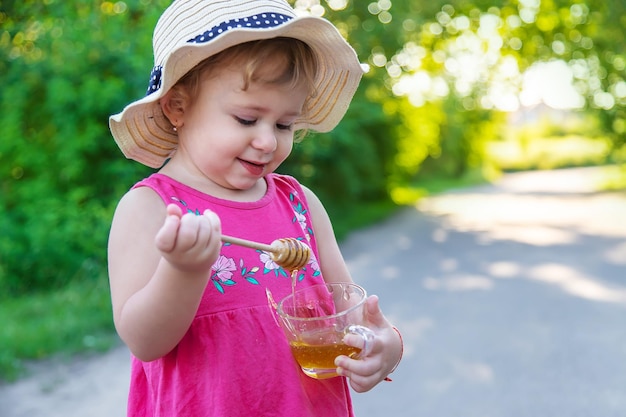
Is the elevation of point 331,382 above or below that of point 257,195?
below

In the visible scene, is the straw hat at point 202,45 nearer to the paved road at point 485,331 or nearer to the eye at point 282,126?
the eye at point 282,126

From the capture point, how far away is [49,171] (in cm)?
582

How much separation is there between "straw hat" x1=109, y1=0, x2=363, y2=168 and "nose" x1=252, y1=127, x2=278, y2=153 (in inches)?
6.8

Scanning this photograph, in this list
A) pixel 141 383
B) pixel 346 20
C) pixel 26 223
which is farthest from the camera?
pixel 346 20

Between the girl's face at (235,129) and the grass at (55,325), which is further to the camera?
the grass at (55,325)

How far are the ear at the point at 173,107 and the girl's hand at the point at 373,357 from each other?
54 cm

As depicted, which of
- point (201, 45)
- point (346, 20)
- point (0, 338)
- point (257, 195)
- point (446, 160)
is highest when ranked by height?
point (201, 45)

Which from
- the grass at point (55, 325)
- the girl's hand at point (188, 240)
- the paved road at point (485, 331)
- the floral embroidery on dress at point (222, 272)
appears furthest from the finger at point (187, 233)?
the grass at point (55, 325)

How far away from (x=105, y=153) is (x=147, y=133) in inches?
175

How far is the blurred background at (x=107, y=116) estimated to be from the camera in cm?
539

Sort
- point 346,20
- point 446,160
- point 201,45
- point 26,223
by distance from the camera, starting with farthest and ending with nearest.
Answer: point 446,160, point 346,20, point 26,223, point 201,45

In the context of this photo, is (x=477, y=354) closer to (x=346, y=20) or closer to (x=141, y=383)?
(x=141, y=383)

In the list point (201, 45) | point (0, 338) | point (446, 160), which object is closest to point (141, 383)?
point (201, 45)

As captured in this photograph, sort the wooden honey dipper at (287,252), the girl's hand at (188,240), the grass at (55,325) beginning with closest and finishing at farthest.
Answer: the girl's hand at (188,240) < the wooden honey dipper at (287,252) < the grass at (55,325)
